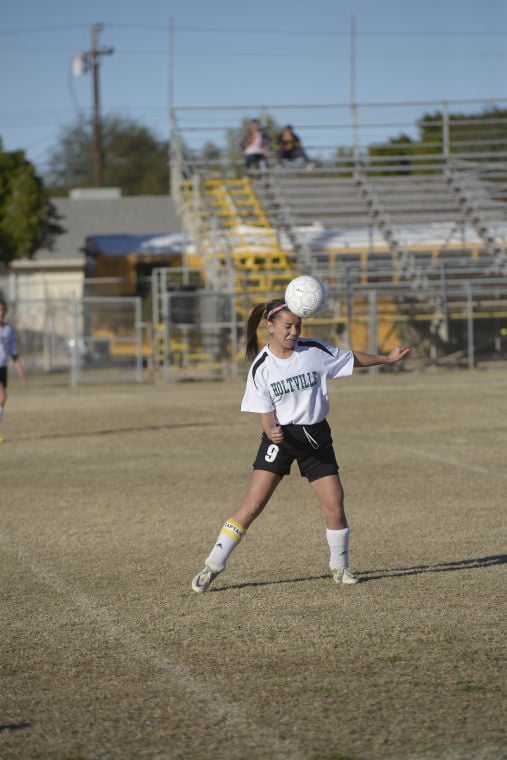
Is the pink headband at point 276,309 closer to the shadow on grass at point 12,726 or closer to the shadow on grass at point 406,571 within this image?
the shadow on grass at point 406,571

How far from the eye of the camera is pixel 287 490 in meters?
11.6

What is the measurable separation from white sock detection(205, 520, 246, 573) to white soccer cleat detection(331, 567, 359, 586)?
657 mm

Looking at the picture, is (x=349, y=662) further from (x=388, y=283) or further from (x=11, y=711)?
(x=388, y=283)

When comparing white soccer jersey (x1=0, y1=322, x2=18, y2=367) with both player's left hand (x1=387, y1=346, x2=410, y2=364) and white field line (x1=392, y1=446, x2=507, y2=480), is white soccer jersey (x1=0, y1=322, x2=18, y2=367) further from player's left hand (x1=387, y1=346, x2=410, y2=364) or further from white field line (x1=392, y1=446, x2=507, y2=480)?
player's left hand (x1=387, y1=346, x2=410, y2=364)

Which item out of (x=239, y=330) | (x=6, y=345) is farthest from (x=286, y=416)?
(x=239, y=330)

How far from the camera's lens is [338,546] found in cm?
711

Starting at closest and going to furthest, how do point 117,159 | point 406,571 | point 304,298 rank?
point 304,298, point 406,571, point 117,159

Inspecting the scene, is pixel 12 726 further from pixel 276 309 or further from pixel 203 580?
pixel 276 309

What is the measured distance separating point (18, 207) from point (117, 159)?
2161 inches

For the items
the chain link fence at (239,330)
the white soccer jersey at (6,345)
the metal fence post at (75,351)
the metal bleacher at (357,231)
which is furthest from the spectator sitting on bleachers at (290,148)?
the white soccer jersey at (6,345)

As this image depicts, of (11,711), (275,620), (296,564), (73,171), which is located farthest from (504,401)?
(73,171)

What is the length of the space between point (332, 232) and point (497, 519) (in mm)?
24614

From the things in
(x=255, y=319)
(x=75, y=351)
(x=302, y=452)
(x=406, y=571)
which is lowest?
(x=406, y=571)

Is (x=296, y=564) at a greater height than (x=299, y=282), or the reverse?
(x=299, y=282)
